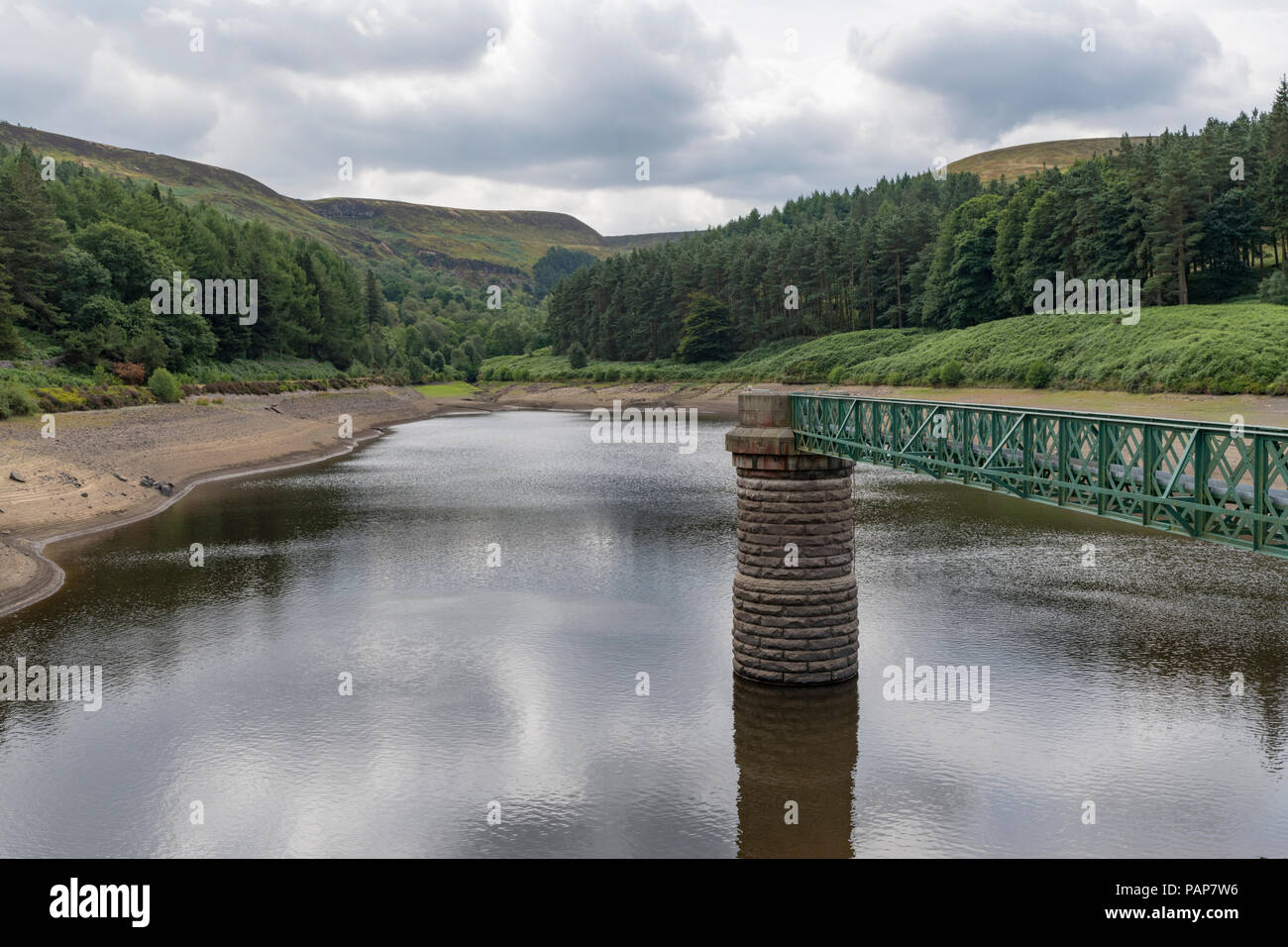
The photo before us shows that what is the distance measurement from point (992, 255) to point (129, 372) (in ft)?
338

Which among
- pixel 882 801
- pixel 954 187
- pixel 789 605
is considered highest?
pixel 954 187

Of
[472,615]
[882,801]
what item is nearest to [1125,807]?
[882,801]

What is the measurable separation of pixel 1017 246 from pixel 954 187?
248 ft

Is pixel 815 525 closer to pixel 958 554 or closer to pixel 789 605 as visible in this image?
pixel 789 605

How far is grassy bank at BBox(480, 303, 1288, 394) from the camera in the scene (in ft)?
218

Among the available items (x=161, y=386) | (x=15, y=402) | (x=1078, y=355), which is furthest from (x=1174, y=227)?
(x=15, y=402)

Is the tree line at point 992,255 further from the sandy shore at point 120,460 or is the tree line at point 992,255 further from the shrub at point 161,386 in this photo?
the shrub at point 161,386

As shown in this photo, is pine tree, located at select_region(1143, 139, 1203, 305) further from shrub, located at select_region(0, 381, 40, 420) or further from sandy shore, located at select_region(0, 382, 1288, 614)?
shrub, located at select_region(0, 381, 40, 420)

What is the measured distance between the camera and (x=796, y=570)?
84.6 ft

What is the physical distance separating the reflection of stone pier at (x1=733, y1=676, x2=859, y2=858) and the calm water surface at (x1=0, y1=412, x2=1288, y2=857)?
7cm

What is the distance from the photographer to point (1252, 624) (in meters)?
30.3

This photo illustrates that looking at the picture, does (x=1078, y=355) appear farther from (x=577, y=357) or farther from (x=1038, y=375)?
(x=577, y=357)

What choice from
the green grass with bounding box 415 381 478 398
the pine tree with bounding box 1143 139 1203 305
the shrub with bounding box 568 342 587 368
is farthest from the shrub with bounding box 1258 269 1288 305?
the green grass with bounding box 415 381 478 398

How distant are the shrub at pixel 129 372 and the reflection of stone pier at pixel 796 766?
81.7m
